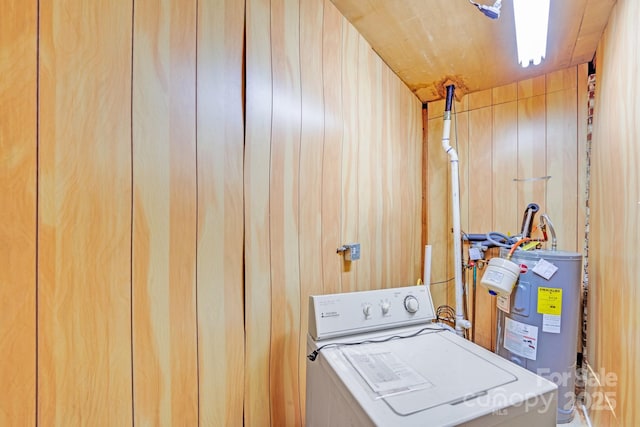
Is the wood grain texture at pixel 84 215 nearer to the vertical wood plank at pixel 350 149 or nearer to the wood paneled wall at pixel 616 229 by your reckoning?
the vertical wood plank at pixel 350 149

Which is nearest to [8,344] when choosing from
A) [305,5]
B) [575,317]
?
[305,5]

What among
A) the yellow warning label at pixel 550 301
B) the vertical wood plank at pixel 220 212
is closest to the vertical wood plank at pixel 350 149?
the vertical wood plank at pixel 220 212

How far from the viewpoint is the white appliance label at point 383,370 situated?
877mm

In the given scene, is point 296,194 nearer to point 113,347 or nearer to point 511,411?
point 113,347

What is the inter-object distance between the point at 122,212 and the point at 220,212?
0.32 metres

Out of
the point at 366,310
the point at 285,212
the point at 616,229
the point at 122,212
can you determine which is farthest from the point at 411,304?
the point at 122,212

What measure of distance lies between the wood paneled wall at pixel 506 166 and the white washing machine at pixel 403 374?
1.43 meters

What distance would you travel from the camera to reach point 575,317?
1.77 m

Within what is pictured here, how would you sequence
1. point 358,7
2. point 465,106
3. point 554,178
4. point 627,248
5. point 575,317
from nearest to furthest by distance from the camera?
point 627,248
point 358,7
point 575,317
point 554,178
point 465,106

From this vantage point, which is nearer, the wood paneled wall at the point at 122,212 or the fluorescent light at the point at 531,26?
the wood paneled wall at the point at 122,212

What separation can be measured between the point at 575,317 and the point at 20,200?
102 inches

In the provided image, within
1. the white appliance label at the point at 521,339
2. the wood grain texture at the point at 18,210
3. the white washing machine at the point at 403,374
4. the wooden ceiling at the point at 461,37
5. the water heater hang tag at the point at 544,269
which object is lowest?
the white appliance label at the point at 521,339

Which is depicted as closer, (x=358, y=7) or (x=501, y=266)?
(x=358, y=7)

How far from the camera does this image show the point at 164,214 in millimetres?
913
